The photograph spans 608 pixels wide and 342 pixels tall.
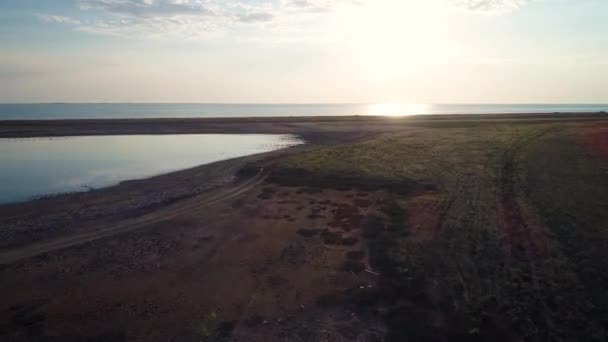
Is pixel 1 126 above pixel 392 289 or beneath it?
above

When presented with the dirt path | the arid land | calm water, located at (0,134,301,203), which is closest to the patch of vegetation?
the arid land

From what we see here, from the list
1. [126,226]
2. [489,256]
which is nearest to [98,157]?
[126,226]

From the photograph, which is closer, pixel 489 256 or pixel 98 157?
pixel 489 256

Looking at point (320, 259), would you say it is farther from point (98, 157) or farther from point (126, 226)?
point (98, 157)

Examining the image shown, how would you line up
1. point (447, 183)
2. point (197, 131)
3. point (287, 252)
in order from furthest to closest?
point (197, 131), point (447, 183), point (287, 252)

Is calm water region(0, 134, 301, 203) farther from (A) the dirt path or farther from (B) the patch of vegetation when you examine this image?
(B) the patch of vegetation

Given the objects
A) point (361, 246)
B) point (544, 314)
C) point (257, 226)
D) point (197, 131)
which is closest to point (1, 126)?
point (197, 131)

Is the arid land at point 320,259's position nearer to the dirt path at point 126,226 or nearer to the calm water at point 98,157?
the dirt path at point 126,226

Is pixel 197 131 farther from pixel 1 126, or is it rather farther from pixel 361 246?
pixel 361 246
